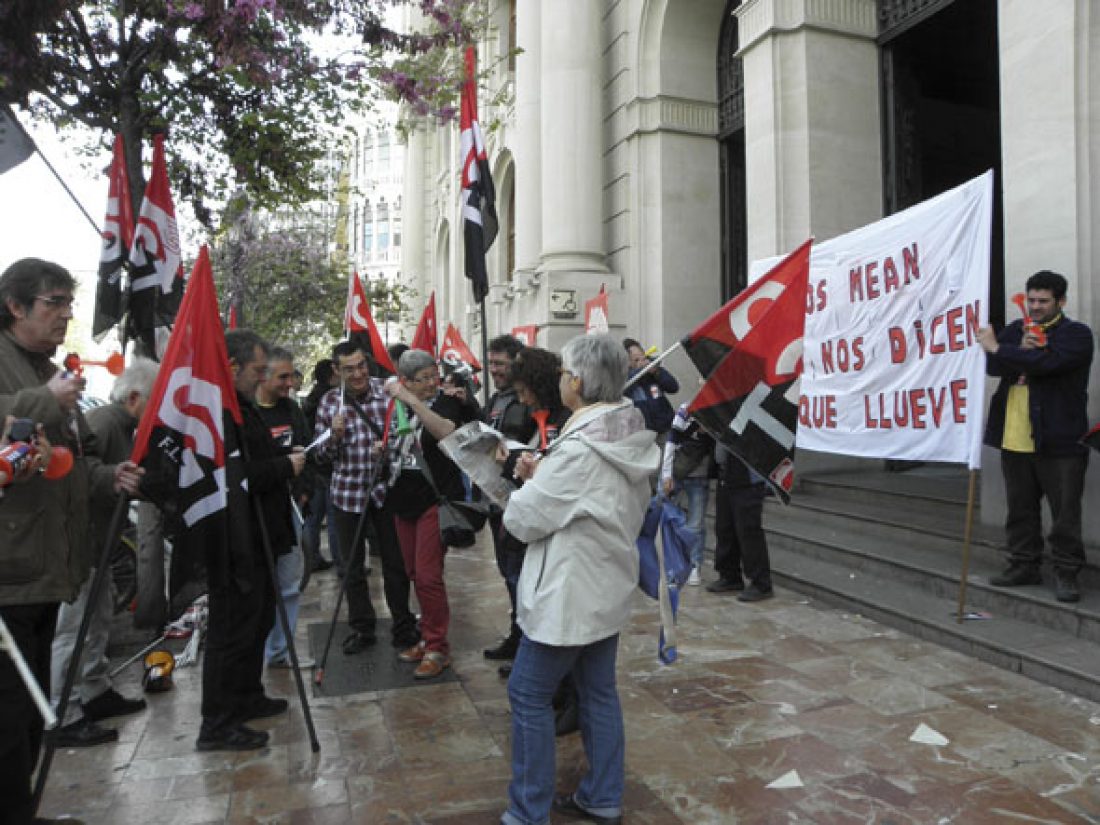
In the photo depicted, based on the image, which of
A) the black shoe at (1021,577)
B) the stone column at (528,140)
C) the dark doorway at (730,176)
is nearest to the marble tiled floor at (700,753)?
the black shoe at (1021,577)

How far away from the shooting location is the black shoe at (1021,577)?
5324 mm

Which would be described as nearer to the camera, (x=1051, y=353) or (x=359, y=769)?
(x=359, y=769)

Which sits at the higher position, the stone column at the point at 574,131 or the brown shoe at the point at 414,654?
the stone column at the point at 574,131

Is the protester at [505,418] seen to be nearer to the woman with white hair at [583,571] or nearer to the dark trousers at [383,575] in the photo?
the dark trousers at [383,575]

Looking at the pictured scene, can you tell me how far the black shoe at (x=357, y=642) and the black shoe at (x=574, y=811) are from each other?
7.82ft

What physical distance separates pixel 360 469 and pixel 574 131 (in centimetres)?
956

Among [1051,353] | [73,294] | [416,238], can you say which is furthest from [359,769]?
[416,238]

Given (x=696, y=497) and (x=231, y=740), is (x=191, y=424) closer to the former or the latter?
(x=231, y=740)

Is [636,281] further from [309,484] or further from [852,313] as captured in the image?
[309,484]

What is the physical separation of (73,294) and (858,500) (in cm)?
738

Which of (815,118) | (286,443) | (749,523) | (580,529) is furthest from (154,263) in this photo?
(815,118)

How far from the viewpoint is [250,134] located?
932 cm

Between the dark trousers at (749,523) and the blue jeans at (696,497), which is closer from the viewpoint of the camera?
the dark trousers at (749,523)

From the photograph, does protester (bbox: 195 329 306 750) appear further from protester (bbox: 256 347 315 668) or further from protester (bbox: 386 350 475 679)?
protester (bbox: 386 350 475 679)
